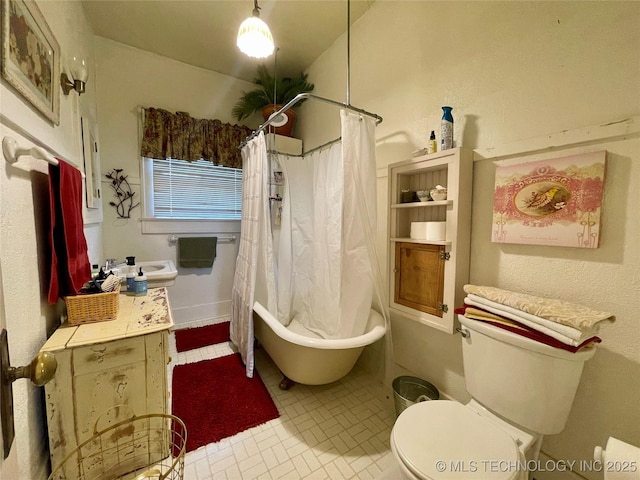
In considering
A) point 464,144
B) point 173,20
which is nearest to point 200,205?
point 173,20

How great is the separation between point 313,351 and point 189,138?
252cm

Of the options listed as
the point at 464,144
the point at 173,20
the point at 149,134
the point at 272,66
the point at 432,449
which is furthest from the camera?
the point at 272,66

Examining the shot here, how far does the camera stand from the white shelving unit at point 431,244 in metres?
1.41

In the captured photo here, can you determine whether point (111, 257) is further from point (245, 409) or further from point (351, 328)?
point (351, 328)

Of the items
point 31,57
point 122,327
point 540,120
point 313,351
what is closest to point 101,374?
point 122,327

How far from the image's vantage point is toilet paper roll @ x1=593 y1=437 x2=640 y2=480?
0.72 meters

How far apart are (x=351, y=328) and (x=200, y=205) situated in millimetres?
2225

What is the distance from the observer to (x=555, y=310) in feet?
3.27

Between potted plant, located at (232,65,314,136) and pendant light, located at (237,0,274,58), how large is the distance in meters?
1.00

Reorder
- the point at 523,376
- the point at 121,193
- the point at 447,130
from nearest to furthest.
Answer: the point at 523,376, the point at 447,130, the point at 121,193

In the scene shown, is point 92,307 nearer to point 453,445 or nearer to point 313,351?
point 313,351

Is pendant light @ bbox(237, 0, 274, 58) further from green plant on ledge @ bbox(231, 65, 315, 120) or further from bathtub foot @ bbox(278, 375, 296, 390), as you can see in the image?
bathtub foot @ bbox(278, 375, 296, 390)

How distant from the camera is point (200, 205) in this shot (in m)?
2.95

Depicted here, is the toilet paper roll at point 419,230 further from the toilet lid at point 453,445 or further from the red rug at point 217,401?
the red rug at point 217,401
